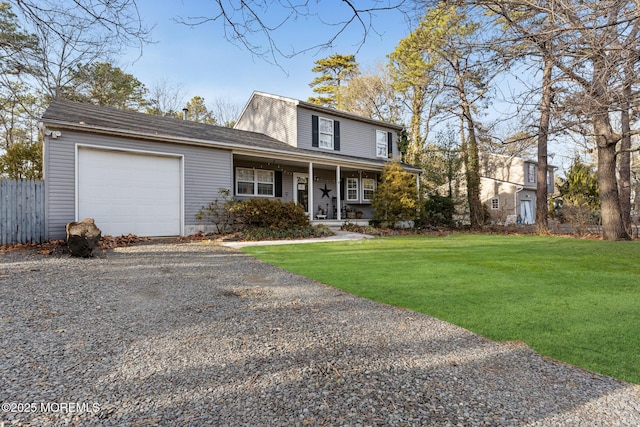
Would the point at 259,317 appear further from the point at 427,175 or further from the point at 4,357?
the point at 427,175

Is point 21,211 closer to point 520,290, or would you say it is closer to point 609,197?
point 520,290

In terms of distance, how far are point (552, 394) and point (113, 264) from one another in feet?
20.6

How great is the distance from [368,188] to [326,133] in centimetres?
366

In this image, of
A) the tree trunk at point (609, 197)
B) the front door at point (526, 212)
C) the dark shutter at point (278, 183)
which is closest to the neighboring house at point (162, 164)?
the dark shutter at point (278, 183)

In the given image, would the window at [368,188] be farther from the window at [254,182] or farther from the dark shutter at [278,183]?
the window at [254,182]

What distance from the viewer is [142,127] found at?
31.9 ft

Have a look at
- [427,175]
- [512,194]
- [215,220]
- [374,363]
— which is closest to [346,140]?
[427,175]

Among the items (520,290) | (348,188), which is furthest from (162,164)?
(520,290)

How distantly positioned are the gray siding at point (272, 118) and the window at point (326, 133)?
4.81ft

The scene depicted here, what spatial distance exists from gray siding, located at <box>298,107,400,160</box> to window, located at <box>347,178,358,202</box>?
1307 mm

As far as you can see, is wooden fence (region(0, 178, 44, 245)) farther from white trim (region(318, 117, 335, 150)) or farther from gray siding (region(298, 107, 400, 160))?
white trim (region(318, 117, 335, 150))

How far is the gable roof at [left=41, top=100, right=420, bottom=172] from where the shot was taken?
8.41 m

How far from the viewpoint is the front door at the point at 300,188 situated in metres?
14.5

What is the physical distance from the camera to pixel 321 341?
8.27 ft
